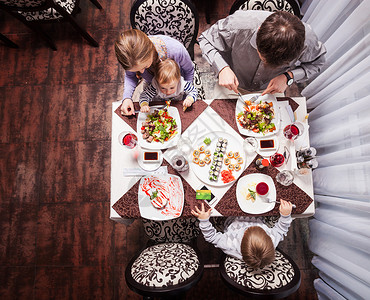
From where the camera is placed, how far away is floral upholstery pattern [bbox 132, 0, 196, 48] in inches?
71.4

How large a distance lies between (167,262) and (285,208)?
2.82 feet

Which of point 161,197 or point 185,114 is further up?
point 185,114

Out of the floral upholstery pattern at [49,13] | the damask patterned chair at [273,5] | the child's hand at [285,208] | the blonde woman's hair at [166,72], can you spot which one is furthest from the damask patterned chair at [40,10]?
the child's hand at [285,208]

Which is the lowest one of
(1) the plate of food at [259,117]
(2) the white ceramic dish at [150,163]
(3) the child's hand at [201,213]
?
(3) the child's hand at [201,213]

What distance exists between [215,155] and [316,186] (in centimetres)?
109

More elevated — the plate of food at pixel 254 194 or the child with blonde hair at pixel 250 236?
the plate of food at pixel 254 194

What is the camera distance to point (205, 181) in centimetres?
165

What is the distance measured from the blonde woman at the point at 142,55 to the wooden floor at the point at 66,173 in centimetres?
96

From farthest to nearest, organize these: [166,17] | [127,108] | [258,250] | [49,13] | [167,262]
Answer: [49,13] < [166,17] < [127,108] < [167,262] < [258,250]

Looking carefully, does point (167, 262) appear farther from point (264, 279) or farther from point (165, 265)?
point (264, 279)

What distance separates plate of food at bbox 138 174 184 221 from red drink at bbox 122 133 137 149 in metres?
0.25

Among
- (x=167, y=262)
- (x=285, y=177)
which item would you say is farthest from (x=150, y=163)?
(x=285, y=177)

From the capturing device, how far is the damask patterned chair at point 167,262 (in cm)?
151

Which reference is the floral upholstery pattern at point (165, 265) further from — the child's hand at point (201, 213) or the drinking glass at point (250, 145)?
the drinking glass at point (250, 145)
